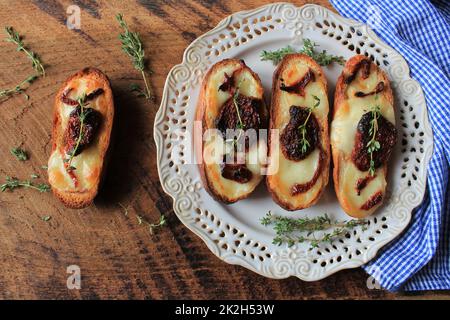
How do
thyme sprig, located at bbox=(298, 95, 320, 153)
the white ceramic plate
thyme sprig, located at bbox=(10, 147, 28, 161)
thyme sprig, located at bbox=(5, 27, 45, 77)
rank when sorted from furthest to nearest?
thyme sprig, located at bbox=(5, 27, 45, 77), thyme sprig, located at bbox=(10, 147, 28, 161), the white ceramic plate, thyme sprig, located at bbox=(298, 95, 320, 153)

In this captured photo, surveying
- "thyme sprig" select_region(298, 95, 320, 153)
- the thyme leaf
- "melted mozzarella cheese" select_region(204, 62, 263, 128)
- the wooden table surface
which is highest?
the thyme leaf

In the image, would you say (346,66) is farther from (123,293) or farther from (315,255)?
(123,293)

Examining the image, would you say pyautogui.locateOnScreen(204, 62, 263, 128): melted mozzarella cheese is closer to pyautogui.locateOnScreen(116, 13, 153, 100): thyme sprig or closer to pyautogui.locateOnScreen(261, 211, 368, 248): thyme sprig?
pyautogui.locateOnScreen(116, 13, 153, 100): thyme sprig

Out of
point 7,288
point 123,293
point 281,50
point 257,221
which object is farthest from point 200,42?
point 7,288

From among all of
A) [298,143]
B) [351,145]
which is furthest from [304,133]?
[351,145]

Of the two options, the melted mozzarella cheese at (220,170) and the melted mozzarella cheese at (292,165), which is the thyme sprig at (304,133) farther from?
the melted mozzarella cheese at (220,170)

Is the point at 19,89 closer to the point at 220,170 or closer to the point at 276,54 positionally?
the point at 220,170

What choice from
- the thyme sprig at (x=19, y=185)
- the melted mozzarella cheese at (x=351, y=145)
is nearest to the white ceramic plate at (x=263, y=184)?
the melted mozzarella cheese at (x=351, y=145)

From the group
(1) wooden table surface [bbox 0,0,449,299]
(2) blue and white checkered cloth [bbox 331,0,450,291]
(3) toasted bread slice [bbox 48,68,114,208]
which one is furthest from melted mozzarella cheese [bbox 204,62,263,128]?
(2) blue and white checkered cloth [bbox 331,0,450,291]
